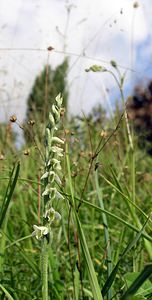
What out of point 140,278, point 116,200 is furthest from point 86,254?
point 116,200

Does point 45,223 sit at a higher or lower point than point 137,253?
higher

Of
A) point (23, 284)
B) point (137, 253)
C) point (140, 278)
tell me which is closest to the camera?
point (140, 278)

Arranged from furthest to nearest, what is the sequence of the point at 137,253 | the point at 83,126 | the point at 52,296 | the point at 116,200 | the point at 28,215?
the point at 83,126 → the point at 116,200 → the point at 28,215 → the point at 137,253 → the point at 52,296

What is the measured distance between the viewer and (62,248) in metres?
2.24

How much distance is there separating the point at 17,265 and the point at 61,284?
1.11 feet

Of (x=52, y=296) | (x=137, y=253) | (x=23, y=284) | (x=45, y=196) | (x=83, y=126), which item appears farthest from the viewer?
(x=83, y=126)

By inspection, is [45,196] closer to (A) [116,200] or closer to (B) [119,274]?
(B) [119,274]

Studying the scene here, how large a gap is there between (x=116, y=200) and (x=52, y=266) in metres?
1.34

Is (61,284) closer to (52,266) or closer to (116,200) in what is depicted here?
(52,266)

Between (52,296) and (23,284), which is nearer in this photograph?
(52,296)

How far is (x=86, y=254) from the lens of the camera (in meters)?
0.98

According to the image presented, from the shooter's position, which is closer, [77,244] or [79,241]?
[77,244]

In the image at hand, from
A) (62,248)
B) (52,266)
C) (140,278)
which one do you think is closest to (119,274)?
(52,266)

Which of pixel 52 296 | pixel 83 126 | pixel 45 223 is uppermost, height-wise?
pixel 83 126
